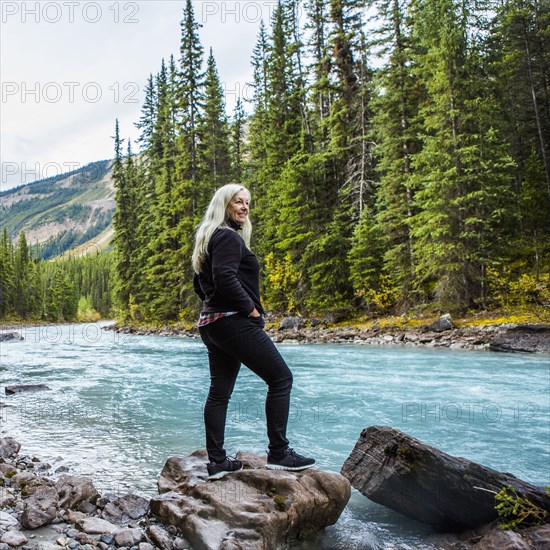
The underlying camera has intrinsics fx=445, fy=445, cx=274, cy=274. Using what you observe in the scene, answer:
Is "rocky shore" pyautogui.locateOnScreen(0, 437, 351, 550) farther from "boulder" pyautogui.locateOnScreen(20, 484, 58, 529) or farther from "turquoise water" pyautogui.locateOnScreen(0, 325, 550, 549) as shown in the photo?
"turquoise water" pyautogui.locateOnScreen(0, 325, 550, 549)

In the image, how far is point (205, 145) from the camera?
1292 inches

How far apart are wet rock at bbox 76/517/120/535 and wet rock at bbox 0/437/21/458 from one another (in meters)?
2.41

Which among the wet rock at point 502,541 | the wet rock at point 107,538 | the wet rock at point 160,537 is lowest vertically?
the wet rock at point 502,541

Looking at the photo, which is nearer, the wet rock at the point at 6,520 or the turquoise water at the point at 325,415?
the wet rock at the point at 6,520

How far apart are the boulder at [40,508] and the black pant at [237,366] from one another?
126 cm

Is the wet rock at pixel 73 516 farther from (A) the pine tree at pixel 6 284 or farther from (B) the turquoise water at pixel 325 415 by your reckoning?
(A) the pine tree at pixel 6 284

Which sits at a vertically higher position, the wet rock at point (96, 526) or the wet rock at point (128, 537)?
the wet rock at point (96, 526)

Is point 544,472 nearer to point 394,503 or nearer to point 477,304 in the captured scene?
point 394,503

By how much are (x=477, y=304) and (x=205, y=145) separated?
22131mm

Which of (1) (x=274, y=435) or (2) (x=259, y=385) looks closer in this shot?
(1) (x=274, y=435)

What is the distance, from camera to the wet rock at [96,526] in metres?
3.19

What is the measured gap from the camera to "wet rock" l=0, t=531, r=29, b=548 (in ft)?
9.21

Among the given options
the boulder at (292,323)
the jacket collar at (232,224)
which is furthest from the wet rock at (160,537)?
the boulder at (292,323)

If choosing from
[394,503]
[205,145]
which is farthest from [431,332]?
[205,145]
